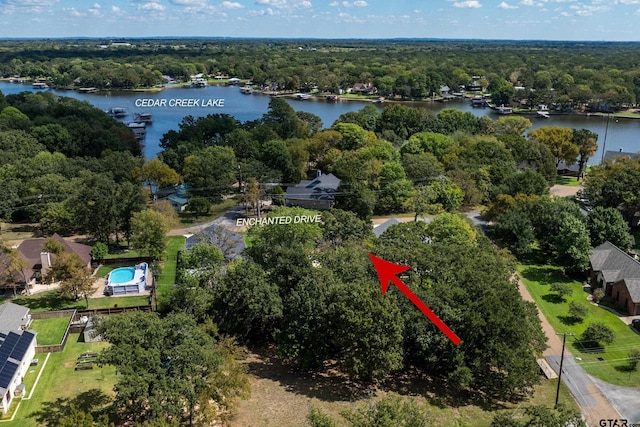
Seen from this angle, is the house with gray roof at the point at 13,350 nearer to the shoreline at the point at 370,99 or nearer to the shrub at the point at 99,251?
the shrub at the point at 99,251

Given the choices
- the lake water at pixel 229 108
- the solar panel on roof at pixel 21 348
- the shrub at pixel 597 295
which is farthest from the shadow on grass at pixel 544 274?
the lake water at pixel 229 108

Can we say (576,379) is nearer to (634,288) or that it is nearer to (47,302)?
(634,288)

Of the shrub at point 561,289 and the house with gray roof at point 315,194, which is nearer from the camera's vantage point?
the shrub at point 561,289

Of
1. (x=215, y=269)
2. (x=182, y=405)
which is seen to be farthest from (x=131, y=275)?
(x=182, y=405)

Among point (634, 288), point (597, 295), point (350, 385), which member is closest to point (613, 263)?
point (597, 295)

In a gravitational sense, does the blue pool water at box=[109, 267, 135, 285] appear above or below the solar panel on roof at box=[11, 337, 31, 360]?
below

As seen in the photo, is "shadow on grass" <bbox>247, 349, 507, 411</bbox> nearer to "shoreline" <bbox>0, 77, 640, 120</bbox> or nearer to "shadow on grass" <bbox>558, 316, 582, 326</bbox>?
"shadow on grass" <bbox>558, 316, 582, 326</bbox>

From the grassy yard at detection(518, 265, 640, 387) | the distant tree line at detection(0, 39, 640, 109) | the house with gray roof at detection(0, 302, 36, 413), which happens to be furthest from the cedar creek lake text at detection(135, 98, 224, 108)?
the grassy yard at detection(518, 265, 640, 387)
